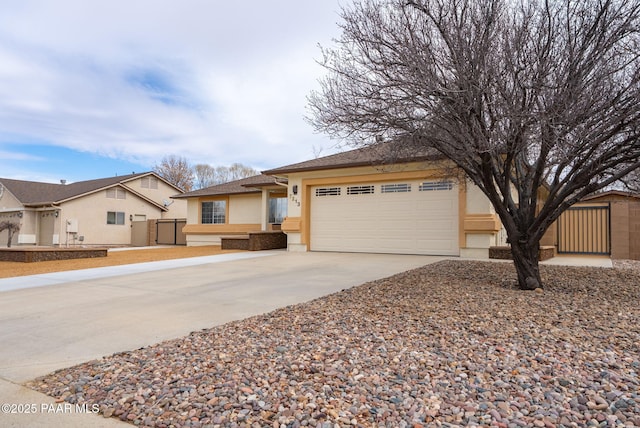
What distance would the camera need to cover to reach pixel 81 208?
84.0 ft

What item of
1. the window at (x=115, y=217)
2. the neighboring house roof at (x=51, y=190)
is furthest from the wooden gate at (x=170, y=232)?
the neighboring house roof at (x=51, y=190)

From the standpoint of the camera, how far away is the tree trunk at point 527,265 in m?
6.58

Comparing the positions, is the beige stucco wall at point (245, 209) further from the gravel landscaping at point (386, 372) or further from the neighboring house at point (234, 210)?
the gravel landscaping at point (386, 372)

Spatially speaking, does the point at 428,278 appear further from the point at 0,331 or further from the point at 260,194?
the point at 260,194

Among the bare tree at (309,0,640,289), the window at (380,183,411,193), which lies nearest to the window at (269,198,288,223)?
the window at (380,183,411,193)

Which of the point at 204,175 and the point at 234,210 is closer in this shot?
the point at 234,210

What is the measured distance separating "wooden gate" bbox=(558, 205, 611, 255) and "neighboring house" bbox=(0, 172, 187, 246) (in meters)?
26.3

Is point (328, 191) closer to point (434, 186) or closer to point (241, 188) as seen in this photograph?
point (434, 186)

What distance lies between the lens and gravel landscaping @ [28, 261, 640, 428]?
2.48 metres

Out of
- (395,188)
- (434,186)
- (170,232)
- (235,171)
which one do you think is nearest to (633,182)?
(434,186)

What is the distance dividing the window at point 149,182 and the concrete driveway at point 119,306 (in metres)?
20.2

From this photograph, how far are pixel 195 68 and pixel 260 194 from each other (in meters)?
7.73

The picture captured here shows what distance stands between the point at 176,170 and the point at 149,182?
14391 millimetres

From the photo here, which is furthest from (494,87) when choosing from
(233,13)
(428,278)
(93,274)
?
(93,274)
